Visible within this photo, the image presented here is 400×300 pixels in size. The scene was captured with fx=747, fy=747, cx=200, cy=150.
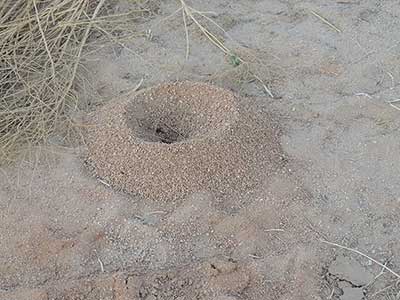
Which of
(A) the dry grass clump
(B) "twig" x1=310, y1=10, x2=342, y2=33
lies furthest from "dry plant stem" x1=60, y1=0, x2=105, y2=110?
(B) "twig" x1=310, y1=10, x2=342, y2=33

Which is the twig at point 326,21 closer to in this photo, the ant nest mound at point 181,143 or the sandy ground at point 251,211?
the sandy ground at point 251,211

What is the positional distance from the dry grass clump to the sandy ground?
0.40 ft

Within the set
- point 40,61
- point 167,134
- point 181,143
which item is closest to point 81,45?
point 40,61

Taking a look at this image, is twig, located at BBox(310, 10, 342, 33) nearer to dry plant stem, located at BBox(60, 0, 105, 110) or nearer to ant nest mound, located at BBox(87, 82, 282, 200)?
ant nest mound, located at BBox(87, 82, 282, 200)

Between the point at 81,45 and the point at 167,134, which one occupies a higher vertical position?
the point at 81,45

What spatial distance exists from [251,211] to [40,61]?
4.14ft

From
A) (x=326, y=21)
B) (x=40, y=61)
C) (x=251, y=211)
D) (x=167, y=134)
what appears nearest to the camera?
(x=251, y=211)

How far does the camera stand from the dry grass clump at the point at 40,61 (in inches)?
122

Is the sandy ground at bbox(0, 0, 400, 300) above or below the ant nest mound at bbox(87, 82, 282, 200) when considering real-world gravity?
below

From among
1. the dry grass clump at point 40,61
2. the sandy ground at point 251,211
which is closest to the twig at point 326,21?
the sandy ground at point 251,211

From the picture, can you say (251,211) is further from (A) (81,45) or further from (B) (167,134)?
(A) (81,45)

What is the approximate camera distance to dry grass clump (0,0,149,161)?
3096 millimetres

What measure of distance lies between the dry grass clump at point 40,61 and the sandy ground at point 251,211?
121 mm

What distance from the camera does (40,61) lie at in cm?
335
